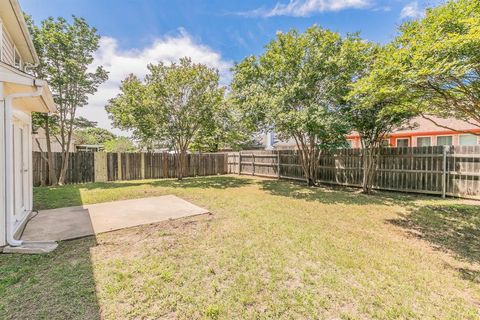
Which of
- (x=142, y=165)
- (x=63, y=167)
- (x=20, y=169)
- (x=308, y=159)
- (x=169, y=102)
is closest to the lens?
(x=20, y=169)

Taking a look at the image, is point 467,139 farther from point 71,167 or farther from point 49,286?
point 71,167

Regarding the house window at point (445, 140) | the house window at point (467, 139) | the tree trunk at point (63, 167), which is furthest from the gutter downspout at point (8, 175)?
the house window at point (445, 140)

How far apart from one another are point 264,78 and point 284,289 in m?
8.27

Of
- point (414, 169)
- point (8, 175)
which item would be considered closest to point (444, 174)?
point (414, 169)

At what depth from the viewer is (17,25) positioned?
5332mm

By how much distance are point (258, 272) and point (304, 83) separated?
22.8ft

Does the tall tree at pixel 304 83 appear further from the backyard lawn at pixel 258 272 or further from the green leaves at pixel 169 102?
the backyard lawn at pixel 258 272

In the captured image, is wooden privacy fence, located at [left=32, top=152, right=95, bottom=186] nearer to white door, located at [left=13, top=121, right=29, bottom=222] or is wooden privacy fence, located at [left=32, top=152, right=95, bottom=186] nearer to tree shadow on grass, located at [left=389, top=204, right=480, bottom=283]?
white door, located at [left=13, top=121, right=29, bottom=222]

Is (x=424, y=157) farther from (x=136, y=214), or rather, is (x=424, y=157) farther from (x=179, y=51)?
(x=179, y=51)

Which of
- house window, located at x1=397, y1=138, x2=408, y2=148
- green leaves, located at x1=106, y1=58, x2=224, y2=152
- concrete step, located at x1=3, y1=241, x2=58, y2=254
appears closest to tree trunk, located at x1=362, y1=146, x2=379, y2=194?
green leaves, located at x1=106, y1=58, x2=224, y2=152

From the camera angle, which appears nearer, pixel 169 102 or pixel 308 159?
pixel 308 159

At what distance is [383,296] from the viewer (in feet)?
7.77

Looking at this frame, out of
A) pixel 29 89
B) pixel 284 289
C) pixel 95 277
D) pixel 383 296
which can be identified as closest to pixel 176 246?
pixel 95 277

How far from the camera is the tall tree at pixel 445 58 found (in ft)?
10.4
